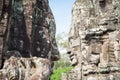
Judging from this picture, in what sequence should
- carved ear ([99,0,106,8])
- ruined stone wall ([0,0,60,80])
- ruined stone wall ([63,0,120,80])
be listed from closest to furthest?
ruined stone wall ([63,0,120,80]) → carved ear ([99,0,106,8]) → ruined stone wall ([0,0,60,80])

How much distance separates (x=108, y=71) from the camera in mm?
9359

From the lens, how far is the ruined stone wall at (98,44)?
31.2ft

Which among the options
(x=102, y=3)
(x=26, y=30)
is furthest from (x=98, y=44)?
(x=26, y=30)

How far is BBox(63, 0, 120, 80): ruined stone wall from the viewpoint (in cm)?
952

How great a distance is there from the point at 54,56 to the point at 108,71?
5.06 meters

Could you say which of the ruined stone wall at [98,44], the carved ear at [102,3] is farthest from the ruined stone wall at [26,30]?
the carved ear at [102,3]

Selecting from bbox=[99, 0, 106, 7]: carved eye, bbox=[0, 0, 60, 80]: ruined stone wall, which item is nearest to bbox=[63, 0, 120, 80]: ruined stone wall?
bbox=[99, 0, 106, 7]: carved eye

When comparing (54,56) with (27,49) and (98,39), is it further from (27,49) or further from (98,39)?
(98,39)

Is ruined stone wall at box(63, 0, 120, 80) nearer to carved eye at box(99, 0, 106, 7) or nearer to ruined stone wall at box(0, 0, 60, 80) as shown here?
carved eye at box(99, 0, 106, 7)

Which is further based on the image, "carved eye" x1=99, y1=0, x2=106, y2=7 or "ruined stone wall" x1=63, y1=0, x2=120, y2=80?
"carved eye" x1=99, y1=0, x2=106, y2=7

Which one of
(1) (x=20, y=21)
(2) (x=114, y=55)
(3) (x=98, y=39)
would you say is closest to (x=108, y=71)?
(2) (x=114, y=55)

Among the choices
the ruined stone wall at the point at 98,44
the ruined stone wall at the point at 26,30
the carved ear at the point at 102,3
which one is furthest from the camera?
the ruined stone wall at the point at 26,30

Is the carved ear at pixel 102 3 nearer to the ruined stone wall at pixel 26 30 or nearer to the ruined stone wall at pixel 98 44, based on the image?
the ruined stone wall at pixel 98 44

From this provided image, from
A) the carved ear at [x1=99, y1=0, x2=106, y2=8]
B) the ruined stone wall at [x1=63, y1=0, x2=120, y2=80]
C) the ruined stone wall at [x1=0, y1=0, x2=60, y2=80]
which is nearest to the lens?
the ruined stone wall at [x1=63, y1=0, x2=120, y2=80]
